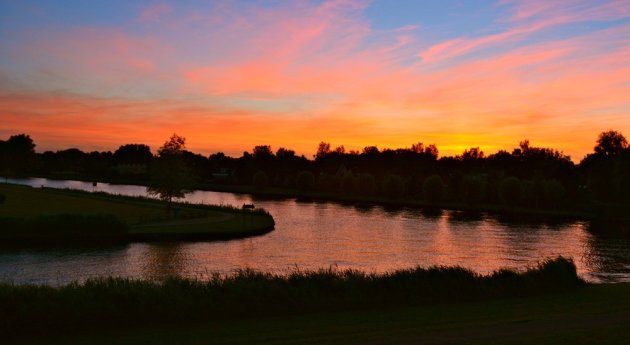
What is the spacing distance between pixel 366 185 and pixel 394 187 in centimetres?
1096

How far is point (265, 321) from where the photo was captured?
1744 cm

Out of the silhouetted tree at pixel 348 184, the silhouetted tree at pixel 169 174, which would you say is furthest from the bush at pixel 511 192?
the silhouetted tree at pixel 169 174

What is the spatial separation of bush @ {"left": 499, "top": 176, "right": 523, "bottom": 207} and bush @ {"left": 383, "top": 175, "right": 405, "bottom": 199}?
25.2 meters

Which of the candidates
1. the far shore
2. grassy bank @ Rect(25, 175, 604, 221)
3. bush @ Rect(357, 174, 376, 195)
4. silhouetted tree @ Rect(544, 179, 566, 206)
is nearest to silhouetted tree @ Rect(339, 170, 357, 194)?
bush @ Rect(357, 174, 376, 195)

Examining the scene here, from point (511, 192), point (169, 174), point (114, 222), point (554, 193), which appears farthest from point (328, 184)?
point (114, 222)

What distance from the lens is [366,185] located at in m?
136

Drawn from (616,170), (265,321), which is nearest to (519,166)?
(616,170)

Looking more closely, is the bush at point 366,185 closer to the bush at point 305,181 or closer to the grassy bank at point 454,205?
the grassy bank at point 454,205

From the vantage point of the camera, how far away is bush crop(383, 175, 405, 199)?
415ft

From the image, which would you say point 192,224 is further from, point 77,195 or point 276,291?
point 77,195

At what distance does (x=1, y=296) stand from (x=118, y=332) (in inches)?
153

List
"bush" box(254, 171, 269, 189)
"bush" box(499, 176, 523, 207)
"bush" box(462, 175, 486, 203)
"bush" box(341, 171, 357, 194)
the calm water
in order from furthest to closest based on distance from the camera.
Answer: "bush" box(254, 171, 269, 189) < "bush" box(341, 171, 357, 194) < "bush" box(462, 175, 486, 203) < "bush" box(499, 176, 523, 207) < the calm water

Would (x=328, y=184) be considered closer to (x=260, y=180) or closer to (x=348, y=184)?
(x=348, y=184)

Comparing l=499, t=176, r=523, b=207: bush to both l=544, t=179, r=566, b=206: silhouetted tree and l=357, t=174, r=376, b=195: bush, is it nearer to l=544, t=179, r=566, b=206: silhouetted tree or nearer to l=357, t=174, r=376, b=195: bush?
l=544, t=179, r=566, b=206: silhouetted tree
